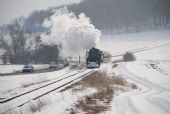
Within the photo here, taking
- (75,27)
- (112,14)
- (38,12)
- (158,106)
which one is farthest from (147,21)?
(158,106)

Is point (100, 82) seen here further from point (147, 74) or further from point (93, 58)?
point (93, 58)

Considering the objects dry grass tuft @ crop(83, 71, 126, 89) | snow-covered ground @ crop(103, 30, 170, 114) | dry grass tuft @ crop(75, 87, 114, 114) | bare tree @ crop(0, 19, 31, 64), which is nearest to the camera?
dry grass tuft @ crop(75, 87, 114, 114)

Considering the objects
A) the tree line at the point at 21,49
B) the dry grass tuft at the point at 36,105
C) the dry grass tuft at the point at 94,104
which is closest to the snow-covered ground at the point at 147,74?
the dry grass tuft at the point at 94,104

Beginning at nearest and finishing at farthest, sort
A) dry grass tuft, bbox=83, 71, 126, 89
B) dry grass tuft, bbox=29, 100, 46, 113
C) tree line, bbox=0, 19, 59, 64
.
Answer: dry grass tuft, bbox=29, 100, 46, 113
dry grass tuft, bbox=83, 71, 126, 89
tree line, bbox=0, 19, 59, 64

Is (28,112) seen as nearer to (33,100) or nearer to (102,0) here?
(33,100)

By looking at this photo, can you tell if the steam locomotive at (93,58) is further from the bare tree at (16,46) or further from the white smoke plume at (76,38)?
the bare tree at (16,46)

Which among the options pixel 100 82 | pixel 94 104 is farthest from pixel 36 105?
pixel 100 82

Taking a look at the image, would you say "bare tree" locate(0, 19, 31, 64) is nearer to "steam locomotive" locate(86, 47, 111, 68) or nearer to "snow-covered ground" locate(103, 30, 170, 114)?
"snow-covered ground" locate(103, 30, 170, 114)

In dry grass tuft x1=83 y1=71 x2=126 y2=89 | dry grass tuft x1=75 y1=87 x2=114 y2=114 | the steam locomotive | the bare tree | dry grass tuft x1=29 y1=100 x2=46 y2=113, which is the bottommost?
dry grass tuft x1=75 y1=87 x2=114 y2=114

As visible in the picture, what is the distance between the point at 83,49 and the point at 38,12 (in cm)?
6829

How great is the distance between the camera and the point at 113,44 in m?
113

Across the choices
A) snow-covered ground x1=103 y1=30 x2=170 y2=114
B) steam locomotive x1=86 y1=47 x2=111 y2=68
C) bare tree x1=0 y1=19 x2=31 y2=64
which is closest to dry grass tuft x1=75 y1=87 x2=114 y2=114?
snow-covered ground x1=103 y1=30 x2=170 y2=114

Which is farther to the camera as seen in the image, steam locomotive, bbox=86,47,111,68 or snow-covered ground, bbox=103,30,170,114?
steam locomotive, bbox=86,47,111,68

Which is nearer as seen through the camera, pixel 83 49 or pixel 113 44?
pixel 83 49
